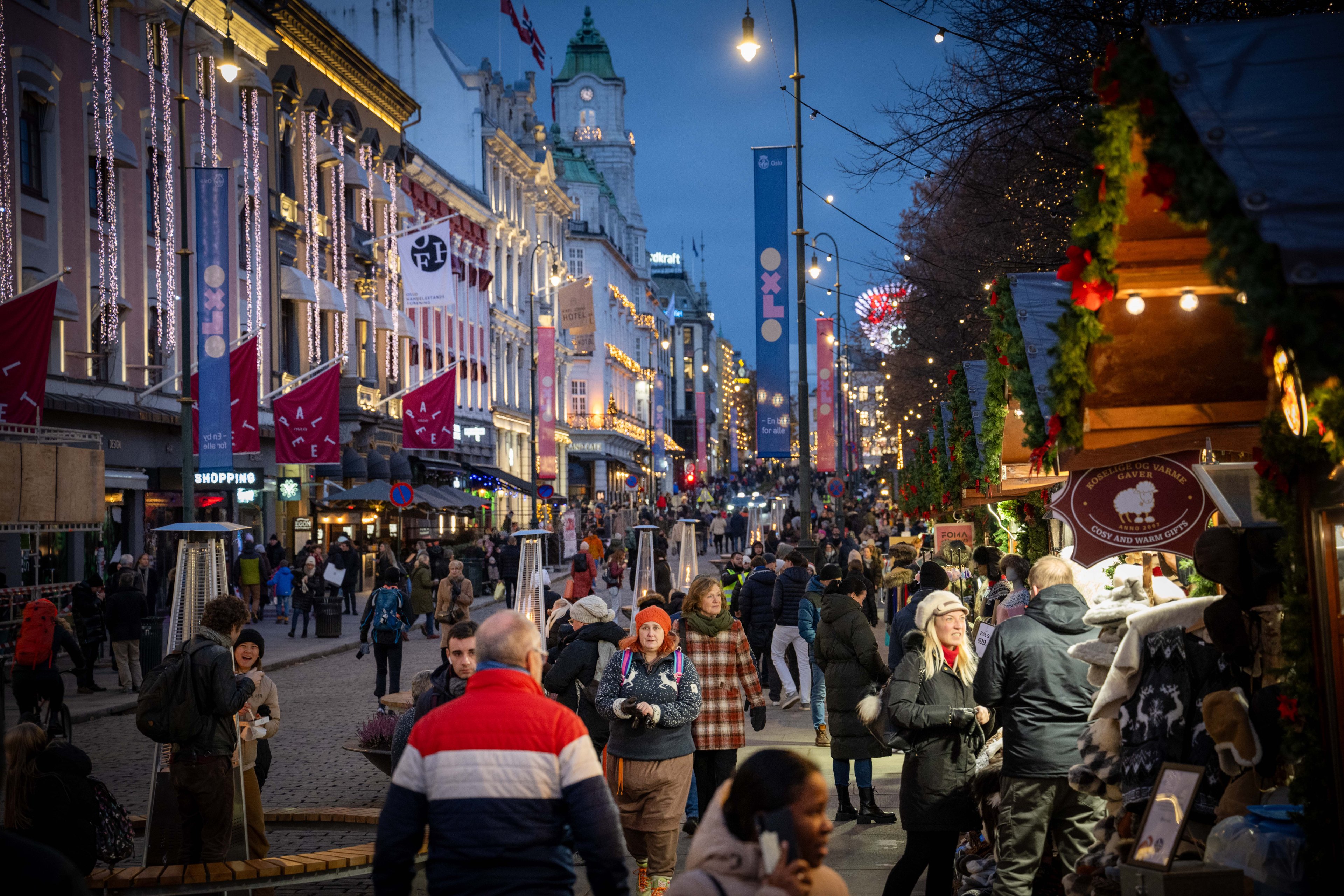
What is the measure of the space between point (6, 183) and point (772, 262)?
44.0 ft

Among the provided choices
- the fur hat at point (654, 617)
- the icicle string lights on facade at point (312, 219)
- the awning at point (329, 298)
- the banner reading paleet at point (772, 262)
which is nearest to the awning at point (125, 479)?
the icicle string lights on facade at point (312, 219)

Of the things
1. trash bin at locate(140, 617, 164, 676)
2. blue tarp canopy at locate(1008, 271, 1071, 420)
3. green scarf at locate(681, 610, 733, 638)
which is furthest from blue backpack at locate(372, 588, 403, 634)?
blue tarp canopy at locate(1008, 271, 1071, 420)

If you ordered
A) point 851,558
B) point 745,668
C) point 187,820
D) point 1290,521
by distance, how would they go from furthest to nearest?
1. point 851,558
2. point 745,668
3. point 187,820
4. point 1290,521

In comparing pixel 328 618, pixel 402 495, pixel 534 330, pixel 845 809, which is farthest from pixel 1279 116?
pixel 534 330

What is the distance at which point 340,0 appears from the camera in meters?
52.8

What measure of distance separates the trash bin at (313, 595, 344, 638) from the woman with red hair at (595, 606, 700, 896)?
18.9 meters

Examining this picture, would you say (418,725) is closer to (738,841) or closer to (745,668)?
(738,841)

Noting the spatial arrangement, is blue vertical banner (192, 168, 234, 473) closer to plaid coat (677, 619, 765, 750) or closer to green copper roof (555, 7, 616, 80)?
plaid coat (677, 619, 765, 750)

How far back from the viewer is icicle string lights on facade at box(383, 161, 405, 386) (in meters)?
44.4

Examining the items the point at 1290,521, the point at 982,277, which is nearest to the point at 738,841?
the point at 1290,521

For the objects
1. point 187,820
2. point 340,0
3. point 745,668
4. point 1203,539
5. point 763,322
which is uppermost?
point 340,0

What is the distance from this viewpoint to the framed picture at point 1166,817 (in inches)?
202

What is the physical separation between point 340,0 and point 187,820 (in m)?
50.7

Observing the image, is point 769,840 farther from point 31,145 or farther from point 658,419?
point 658,419
